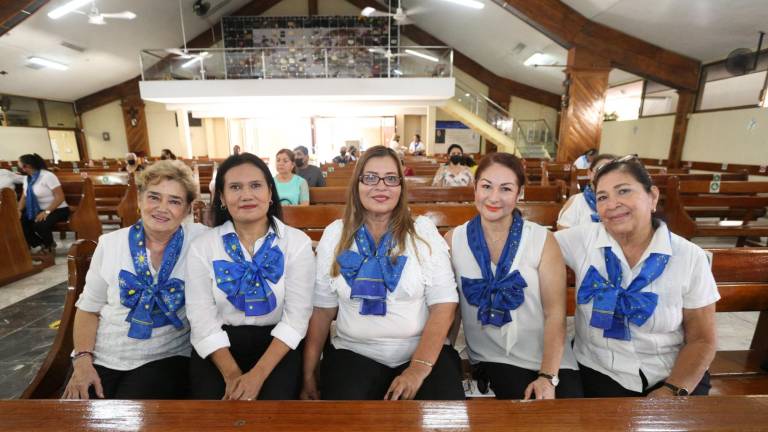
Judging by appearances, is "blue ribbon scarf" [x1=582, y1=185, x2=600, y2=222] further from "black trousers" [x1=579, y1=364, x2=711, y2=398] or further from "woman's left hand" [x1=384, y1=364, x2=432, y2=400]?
"woman's left hand" [x1=384, y1=364, x2=432, y2=400]

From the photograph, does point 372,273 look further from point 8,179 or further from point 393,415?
point 8,179

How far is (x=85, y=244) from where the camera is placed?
1500mm

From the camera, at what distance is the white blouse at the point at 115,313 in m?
1.32

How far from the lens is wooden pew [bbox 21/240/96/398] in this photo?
4.24 ft

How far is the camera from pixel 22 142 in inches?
429

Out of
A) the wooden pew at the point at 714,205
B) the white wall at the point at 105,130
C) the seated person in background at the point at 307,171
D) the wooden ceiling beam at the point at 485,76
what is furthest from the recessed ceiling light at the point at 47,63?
the wooden pew at the point at 714,205

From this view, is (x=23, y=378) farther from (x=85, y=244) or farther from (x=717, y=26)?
(x=717, y=26)

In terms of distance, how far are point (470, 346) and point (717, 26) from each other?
8490 millimetres

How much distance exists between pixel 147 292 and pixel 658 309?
1.79 m

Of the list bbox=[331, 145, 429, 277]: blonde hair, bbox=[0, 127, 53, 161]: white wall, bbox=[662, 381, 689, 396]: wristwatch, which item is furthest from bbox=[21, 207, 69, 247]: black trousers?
bbox=[0, 127, 53, 161]: white wall

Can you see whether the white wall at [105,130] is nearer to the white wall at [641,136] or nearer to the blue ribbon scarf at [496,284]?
the blue ribbon scarf at [496,284]

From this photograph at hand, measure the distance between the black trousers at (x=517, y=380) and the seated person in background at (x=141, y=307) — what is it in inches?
45.6

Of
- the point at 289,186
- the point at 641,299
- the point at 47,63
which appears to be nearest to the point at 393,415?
the point at 641,299

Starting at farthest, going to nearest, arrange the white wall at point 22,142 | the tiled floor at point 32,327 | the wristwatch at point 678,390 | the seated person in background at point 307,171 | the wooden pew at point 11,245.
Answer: the white wall at point 22,142 < the seated person in background at point 307,171 < the wooden pew at point 11,245 < the tiled floor at point 32,327 < the wristwatch at point 678,390
